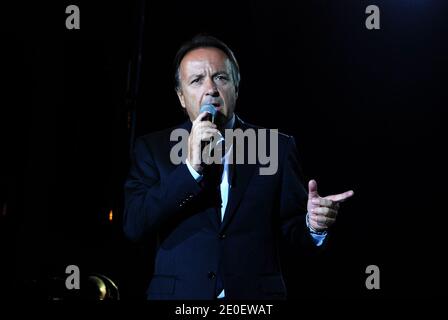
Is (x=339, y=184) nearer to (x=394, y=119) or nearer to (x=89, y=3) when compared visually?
(x=394, y=119)

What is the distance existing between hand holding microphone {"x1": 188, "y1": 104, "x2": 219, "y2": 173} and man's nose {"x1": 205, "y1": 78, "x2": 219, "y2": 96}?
214 millimetres

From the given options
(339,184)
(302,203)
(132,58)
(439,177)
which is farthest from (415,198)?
(132,58)

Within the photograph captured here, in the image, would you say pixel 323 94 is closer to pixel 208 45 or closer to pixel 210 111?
pixel 208 45

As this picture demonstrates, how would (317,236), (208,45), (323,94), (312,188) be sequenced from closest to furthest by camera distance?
(312,188) < (317,236) < (208,45) < (323,94)

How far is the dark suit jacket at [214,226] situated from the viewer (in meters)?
1.64

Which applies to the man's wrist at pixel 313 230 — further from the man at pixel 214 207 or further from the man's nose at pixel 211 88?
the man's nose at pixel 211 88

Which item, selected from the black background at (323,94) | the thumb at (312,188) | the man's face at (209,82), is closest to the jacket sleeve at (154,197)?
the man's face at (209,82)

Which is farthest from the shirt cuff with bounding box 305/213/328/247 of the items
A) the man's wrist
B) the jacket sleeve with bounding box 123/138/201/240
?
the jacket sleeve with bounding box 123/138/201/240

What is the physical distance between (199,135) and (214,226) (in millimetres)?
382

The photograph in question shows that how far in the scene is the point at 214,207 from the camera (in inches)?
68.7

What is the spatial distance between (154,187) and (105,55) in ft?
Answer: 3.75

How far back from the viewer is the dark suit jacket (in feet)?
5.37
